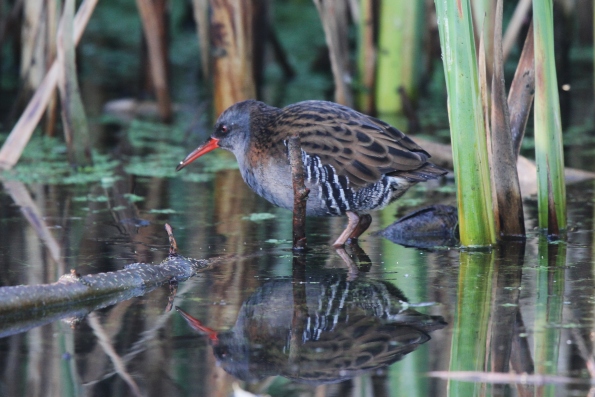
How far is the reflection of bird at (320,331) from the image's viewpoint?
9.05 ft

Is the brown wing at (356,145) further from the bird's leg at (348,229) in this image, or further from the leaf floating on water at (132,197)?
the leaf floating on water at (132,197)

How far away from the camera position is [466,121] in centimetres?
379

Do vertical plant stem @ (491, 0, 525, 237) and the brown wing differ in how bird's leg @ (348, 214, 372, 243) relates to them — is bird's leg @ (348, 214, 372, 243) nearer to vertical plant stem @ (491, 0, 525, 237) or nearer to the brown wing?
the brown wing

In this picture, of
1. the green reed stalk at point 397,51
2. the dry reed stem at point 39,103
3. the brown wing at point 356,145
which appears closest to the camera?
the brown wing at point 356,145

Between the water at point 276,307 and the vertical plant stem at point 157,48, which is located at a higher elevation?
the vertical plant stem at point 157,48

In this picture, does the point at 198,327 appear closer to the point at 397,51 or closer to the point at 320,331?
the point at 320,331

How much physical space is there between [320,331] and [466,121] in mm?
1181

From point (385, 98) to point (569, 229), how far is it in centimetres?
332

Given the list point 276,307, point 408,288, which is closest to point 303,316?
point 276,307

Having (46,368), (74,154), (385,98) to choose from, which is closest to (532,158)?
(385,98)

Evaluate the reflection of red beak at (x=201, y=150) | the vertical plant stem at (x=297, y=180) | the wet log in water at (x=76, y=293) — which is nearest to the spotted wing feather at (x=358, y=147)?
the vertical plant stem at (x=297, y=180)

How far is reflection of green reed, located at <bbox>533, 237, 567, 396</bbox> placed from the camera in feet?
9.03

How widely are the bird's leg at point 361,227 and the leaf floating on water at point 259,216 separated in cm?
62

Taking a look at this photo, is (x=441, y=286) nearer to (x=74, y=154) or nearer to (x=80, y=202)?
(x=80, y=202)
